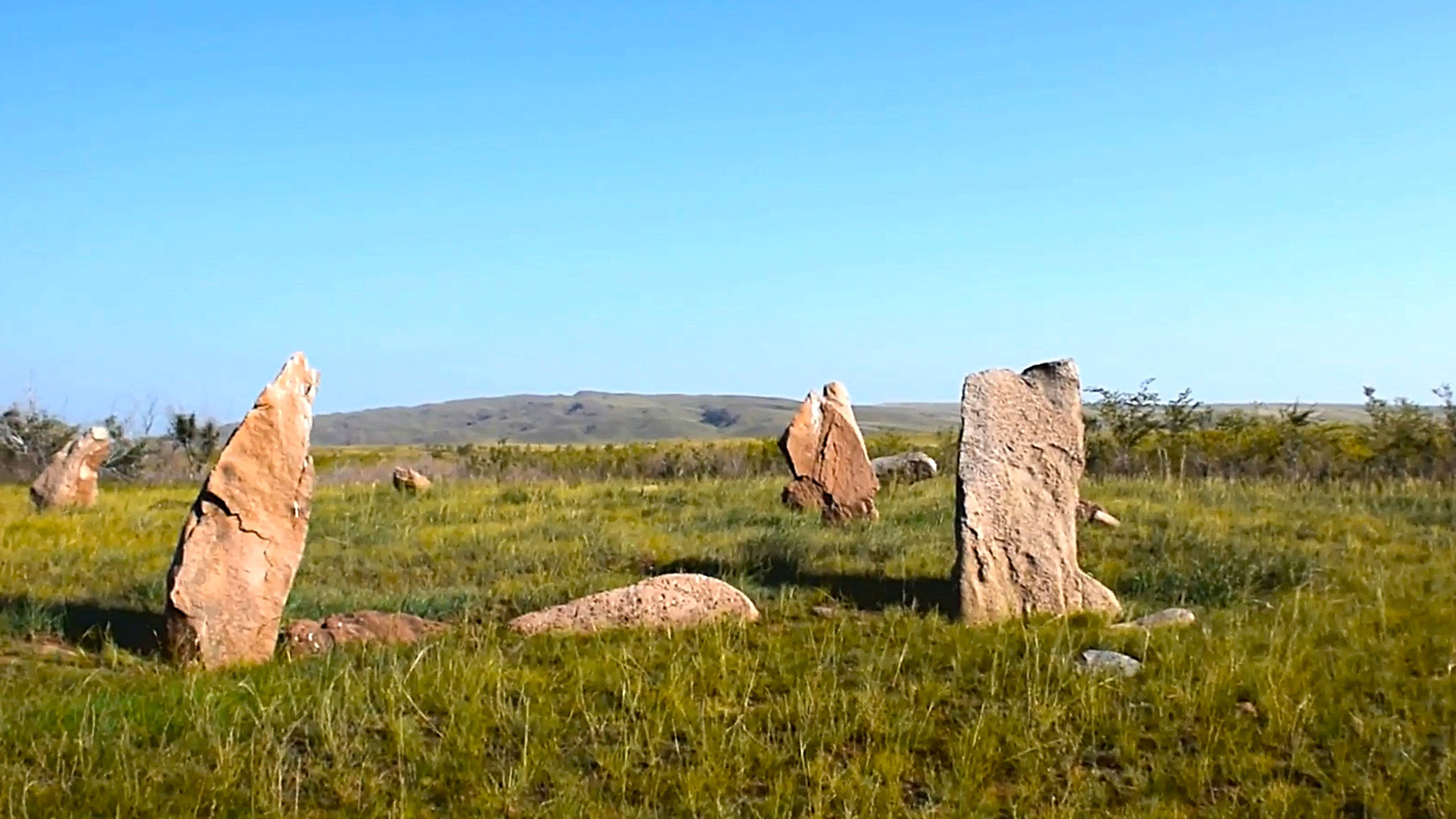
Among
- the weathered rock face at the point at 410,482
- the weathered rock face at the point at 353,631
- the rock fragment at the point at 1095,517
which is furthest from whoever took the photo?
the weathered rock face at the point at 410,482

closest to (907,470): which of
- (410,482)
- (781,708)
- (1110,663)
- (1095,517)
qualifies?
Result: (1095,517)

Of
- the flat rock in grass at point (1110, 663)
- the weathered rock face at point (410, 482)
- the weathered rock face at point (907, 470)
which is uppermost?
the weathered rock face at point (907, 470)

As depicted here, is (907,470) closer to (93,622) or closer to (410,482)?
(410,482)

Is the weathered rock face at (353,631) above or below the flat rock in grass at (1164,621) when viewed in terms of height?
below

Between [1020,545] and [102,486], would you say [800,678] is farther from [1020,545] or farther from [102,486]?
[102,486]

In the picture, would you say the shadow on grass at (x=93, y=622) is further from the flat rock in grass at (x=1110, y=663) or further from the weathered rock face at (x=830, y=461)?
the weathered rock face at (x=830, y=461)

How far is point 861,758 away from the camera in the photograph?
630cm

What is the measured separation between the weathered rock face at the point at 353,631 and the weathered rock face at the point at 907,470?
11780 mm

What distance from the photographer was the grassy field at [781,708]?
5.92 meters

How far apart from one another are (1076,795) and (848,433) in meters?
9.86

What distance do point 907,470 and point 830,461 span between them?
4.81 metres

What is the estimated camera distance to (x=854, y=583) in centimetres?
1074

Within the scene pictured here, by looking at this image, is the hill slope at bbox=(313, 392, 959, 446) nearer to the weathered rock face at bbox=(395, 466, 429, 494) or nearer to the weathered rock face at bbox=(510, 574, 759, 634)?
the weathered rock face at bbox=(395, 466, 429, 494)

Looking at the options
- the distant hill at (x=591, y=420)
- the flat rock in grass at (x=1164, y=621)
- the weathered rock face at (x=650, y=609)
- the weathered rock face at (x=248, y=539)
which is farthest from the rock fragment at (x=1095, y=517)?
the distant hill at (x=591, y=420)
